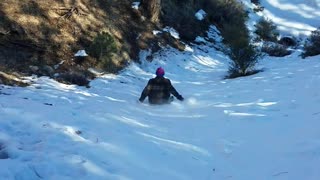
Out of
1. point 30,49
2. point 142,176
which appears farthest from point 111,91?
point 142,176

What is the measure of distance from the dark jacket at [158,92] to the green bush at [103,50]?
8.35 ft

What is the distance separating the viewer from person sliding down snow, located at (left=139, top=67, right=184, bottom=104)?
8977 millimetres

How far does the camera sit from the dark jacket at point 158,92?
8.98 metres

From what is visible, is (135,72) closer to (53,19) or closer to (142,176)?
(53,19)

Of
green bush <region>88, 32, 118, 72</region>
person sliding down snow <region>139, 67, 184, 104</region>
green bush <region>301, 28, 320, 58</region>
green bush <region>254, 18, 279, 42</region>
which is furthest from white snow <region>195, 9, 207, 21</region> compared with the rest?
person sliding down snow <region>139, 67, 184, 104</region>

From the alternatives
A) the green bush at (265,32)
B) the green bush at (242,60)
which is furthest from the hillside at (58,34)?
the green bush at (265,32)

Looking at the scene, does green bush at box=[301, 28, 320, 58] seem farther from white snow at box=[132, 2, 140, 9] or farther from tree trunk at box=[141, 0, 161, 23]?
white snow at box=[132, 2, 140, 9]

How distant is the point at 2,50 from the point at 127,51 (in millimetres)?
4370

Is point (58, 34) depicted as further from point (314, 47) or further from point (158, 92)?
point (314, 47)

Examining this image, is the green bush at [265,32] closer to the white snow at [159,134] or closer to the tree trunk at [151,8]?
the tree trunk at [151,8]

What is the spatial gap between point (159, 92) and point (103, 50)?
10.1 ft

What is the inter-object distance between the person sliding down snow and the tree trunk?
753 centimetres

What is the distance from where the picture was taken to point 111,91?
9641 mm

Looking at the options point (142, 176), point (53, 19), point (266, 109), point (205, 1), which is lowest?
point (142, 176)
